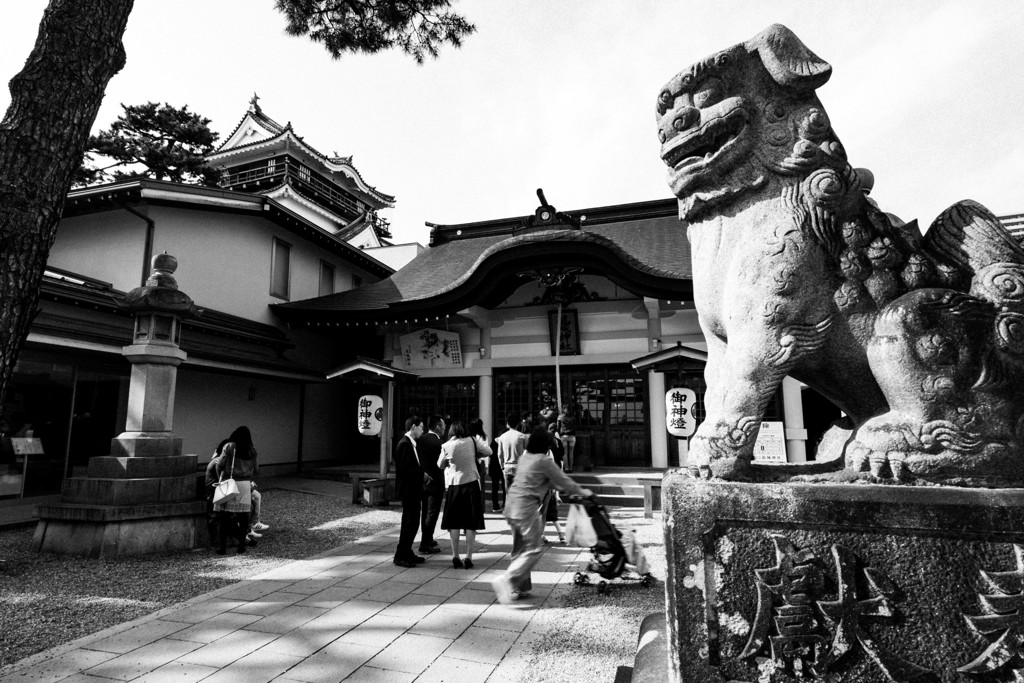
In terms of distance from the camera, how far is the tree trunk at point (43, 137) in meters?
2.93

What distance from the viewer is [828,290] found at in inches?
78.5

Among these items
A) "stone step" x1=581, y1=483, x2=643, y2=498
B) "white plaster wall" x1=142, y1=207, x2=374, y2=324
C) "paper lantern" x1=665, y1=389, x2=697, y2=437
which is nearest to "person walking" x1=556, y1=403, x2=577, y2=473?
"stone step" x1=581, y1=483, x2=643, y2=498

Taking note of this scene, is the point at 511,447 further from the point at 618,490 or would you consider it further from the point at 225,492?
the point at 225,492

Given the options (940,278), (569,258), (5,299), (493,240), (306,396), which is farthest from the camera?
(493,240)

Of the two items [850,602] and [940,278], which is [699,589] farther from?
[940,278]

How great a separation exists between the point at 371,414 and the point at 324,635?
7766mm

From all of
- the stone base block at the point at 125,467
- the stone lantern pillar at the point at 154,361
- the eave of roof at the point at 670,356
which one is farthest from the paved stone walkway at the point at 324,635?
the eave of roof at the point at 670,356

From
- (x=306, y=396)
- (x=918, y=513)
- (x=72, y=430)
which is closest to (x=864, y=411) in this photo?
(x=918, y=513)

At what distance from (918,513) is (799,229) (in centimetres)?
106

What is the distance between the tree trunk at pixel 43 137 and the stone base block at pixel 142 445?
4.11 meters

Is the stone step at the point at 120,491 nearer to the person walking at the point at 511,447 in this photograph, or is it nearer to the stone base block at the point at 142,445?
the stone base block at the point at 142,445

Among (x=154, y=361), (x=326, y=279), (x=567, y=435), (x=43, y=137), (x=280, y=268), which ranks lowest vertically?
(x=567, y=435)

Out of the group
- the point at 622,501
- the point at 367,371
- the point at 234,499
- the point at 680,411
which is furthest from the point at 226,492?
the point at 680,411

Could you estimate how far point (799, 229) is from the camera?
2.02 meters
